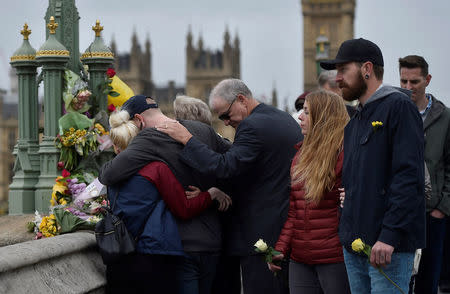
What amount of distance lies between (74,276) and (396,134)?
6.63 ft

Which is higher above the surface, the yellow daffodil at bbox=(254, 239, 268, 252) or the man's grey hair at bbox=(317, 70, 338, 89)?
the man's grey hair at bbox=(317, 70, 338, 89)

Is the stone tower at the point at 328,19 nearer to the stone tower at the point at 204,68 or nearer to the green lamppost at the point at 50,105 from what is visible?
the stone tower at the point at 204,68

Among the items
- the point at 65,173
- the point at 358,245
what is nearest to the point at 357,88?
the point at 358,245

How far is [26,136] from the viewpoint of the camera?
23.5ft

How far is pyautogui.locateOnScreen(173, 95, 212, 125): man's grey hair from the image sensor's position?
515 centimetres

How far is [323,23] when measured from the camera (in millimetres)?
102625

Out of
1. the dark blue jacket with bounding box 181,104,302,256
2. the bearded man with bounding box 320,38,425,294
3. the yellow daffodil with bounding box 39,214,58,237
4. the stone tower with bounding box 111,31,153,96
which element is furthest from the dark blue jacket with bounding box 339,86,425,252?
the stone tower with bounding box 111,31,153,96

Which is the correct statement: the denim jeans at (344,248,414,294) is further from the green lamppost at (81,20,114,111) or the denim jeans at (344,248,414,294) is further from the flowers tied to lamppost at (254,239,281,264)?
the green lamppost at (81,20,114,111)

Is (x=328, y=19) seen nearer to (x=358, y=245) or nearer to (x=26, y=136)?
(x=26, y=136)

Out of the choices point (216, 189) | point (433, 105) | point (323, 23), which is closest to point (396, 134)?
point (216, 189)

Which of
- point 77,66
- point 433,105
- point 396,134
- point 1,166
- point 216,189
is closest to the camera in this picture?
point 396,134

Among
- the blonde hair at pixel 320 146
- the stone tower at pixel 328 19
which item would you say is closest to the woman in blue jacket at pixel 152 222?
the blonde hair at pixel 320 146

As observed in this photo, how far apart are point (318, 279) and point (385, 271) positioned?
68cm

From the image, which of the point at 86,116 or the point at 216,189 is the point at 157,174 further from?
the point at 86,116
